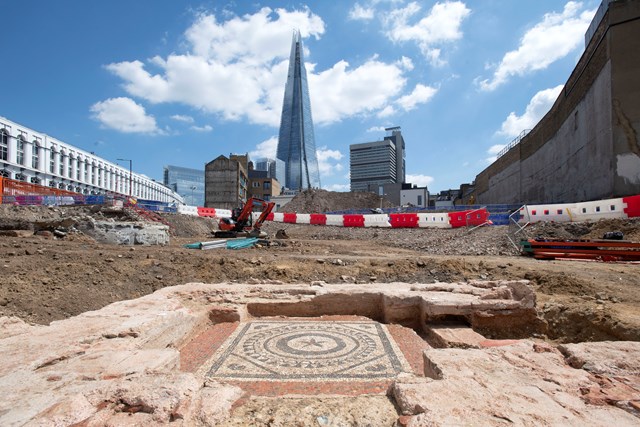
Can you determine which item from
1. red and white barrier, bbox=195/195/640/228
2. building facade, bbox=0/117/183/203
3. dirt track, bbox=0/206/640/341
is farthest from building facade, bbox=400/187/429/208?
dirt track, bbox=0/206/640/341

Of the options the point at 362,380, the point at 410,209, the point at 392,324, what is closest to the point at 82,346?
the point at 362,380

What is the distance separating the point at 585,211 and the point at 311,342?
666 inches

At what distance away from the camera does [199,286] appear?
24.2ft

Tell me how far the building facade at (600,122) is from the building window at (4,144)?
184 feet

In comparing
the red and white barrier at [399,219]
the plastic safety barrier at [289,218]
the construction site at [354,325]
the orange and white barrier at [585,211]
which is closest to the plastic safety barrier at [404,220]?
the red and white barrier at [399,219]

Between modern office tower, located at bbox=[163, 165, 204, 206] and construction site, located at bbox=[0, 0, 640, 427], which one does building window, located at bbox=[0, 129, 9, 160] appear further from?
modern office tower, located at bbox=[163, 165, 204, 206]

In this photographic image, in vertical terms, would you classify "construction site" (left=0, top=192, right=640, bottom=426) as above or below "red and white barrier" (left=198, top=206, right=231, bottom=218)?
below

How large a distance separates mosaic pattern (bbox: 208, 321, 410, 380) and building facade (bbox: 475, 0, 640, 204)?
17399 millimetres

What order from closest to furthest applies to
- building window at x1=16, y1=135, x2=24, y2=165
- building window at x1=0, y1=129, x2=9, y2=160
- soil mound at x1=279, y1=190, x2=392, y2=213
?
building window at x1=0, y1=129, x2=9, y2=160
soil mound at x1=279, y1=190, x2=392, y2=213
building window at x1=16, y1=135, x2=24, y2=165

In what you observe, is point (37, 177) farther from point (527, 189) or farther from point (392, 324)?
point (527, 189)

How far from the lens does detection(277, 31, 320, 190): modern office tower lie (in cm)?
11294

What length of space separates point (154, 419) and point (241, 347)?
8.78 feet

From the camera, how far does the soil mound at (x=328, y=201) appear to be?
4081 cm

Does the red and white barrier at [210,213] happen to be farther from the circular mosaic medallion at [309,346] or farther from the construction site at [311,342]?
the circular mosaic medallion at [309,346]
